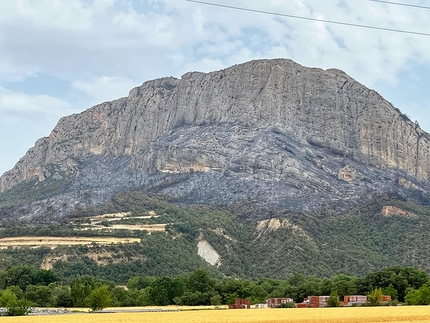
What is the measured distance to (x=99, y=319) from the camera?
81.5 metres

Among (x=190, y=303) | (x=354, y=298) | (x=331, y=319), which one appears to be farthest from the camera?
(x=190, y=303)

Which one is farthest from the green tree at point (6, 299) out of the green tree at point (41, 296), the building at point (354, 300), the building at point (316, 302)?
the building at point (354, 300)

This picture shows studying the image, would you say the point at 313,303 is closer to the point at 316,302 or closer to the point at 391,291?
the point at 316,302

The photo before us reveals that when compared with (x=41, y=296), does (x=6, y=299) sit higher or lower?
lower

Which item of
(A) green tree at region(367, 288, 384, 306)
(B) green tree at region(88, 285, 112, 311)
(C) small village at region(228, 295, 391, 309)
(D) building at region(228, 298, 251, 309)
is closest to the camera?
(A) green tree at region(367, 288, 384, 306)

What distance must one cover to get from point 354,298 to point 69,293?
49614 millimetres

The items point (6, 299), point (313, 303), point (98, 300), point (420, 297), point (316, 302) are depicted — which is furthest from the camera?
point (6, 299)

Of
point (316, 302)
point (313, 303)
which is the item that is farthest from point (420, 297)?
point (313, 303)

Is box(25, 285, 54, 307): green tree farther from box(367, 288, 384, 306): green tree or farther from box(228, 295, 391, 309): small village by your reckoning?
box(367, 288, 384, 306): green tree

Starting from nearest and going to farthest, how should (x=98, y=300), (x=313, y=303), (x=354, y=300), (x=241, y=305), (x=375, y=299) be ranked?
(x=375, y=299) < (x=313, y=303) < (x=241, y=305) < (x=98, y=300) < (x=354, y=300)

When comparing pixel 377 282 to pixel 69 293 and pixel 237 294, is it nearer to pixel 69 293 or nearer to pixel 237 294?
pixel 237 294

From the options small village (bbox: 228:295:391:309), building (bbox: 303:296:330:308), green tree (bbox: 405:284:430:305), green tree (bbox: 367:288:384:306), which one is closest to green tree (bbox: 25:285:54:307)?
small village (bbox: 228:295:391:309)

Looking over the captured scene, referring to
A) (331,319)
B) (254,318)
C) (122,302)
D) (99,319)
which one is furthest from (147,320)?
(122,302)

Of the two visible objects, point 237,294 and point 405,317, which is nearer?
Result: point 405,317
